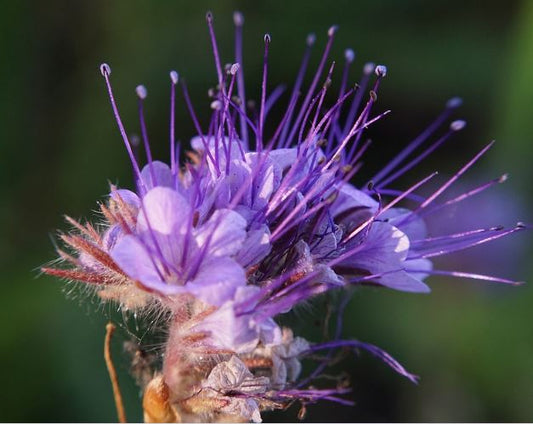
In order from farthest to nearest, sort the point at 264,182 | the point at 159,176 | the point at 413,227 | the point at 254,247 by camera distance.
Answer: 1. the point at 413,227
2. the point at 159,176
3. the point at 264,182
4. the point at 254,247

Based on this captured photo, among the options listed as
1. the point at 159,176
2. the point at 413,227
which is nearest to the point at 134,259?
the point at 159,176

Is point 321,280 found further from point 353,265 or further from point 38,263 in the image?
point 38,263

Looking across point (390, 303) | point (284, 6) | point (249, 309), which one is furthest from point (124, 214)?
point (284, 6)

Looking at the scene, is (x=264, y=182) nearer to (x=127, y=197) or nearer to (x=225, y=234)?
(x=225, y=234)

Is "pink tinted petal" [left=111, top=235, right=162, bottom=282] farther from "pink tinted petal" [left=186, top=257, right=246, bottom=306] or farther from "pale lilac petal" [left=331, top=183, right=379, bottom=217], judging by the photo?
"pale lilac petal" [left=331, top=183, right=379, bottom=217]

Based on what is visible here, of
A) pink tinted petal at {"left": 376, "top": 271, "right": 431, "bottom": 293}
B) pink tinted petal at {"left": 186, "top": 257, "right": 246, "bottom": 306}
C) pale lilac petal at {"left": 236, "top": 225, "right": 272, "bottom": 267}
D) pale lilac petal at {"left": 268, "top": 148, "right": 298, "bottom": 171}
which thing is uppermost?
pale lilac petal at {"left": 268, "top": 148, "right": 298, "bottom": 171}

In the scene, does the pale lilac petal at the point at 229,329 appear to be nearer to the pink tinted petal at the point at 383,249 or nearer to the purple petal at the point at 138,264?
the purple petal at the point at 138,264

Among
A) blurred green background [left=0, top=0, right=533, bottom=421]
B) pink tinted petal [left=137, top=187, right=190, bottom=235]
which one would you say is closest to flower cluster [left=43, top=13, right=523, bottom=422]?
pink tinted petal [left=137, top=187, right=190, bottom=235]
